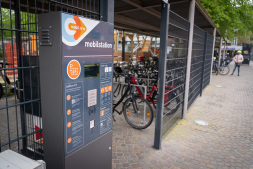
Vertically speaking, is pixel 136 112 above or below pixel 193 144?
above

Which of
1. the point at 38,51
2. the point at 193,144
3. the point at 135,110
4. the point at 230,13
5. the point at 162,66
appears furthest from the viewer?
the point at 230,13

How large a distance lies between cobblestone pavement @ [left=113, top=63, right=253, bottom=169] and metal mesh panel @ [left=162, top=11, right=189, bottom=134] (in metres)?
0.39

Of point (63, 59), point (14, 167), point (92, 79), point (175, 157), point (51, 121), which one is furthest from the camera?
point (175, 157)

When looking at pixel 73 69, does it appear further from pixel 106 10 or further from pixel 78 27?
pixel 106 10

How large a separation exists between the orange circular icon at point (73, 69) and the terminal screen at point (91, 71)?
0.32 feet

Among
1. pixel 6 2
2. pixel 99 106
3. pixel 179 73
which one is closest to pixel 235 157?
pixel 179 73

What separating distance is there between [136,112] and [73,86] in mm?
2822

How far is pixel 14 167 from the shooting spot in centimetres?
133

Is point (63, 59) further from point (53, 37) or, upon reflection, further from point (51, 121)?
point (51, 121)

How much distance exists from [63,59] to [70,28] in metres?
0.25

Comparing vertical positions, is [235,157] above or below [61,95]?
below

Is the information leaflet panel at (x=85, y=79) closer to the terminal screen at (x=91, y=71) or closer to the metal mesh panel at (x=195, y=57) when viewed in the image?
the terminal screen at (x=91, y=71)

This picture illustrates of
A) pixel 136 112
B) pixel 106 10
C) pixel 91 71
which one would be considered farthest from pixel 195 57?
pixel 91 71

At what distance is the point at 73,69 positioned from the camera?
1672mm
